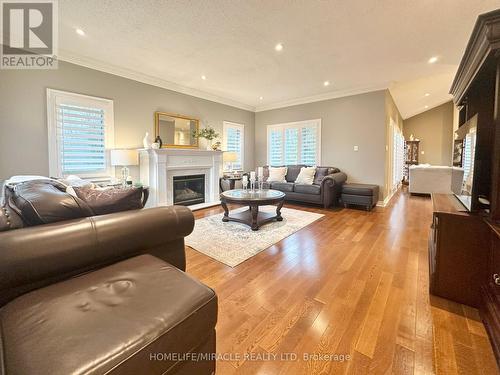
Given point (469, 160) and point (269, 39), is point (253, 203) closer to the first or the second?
point (269, 39)

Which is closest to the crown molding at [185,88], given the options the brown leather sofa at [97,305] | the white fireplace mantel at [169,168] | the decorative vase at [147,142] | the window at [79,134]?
the window at [79,134]

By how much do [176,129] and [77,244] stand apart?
412 cm

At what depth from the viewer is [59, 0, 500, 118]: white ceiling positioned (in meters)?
2.38

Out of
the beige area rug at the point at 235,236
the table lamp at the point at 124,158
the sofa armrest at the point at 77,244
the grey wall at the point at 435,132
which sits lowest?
the beige area rug at the point at 235,236

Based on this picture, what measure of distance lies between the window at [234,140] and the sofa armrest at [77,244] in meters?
4.85

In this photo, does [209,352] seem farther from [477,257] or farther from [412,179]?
[412,179]

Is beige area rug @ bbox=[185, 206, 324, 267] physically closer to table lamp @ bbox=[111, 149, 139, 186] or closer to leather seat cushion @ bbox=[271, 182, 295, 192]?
leather seat cushion @ bbox=[271, 182, 295, 192]

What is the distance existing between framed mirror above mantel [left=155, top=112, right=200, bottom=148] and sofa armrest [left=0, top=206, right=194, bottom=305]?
3511 millimetres

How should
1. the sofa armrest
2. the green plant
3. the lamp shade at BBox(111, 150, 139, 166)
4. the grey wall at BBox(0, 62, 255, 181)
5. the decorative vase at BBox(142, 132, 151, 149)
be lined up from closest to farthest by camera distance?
the sofa armrest
the grey wall at BBox(0, 62, 255, 181)
the lamp shade at BBox(111, 150, 139, 166)
the decorative vase at BBox(142, 132, 151, 149)
the green plant

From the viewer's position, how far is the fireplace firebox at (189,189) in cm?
479

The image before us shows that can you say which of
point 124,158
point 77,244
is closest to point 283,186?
point 124,158

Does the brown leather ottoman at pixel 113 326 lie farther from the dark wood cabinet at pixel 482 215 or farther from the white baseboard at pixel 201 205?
the white baseboard at pixel 201 205

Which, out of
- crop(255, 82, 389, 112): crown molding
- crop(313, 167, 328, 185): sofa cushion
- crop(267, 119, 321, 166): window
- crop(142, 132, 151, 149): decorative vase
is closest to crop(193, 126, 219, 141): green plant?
crop(142, 132, 151, 149): decorative vase

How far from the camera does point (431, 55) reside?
136 inches
